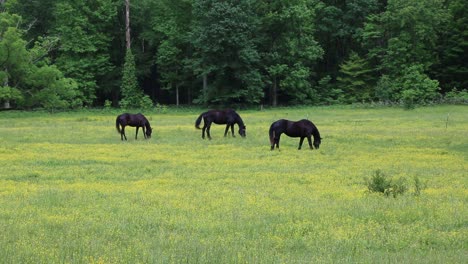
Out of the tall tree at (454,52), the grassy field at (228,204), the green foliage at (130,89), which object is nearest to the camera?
the grassy field at (228,204)

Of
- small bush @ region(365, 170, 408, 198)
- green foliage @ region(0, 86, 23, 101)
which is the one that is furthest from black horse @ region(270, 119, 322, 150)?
green foliage @ region(0, 86, 23, 101)

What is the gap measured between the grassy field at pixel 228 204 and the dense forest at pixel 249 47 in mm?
35411

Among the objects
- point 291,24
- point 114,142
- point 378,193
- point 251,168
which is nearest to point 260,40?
point 291,24

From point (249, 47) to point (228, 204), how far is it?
49.4 m

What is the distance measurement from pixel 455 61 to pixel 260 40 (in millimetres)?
25534

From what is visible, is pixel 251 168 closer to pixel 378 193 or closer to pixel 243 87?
pixel 378 193

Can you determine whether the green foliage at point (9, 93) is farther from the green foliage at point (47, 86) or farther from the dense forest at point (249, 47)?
the dense forest at point (249, 47)

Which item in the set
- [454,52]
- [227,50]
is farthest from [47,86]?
[454,52]

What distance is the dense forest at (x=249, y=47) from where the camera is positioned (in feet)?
193

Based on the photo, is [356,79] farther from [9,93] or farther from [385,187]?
[385,187]

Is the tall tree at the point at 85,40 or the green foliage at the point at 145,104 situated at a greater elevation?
the tall tree at the point at 85,40

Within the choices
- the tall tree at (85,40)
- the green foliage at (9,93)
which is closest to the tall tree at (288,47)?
the tall tree at (85,40)

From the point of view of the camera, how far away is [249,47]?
59.3 meters

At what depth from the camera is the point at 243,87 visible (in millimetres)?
61625
